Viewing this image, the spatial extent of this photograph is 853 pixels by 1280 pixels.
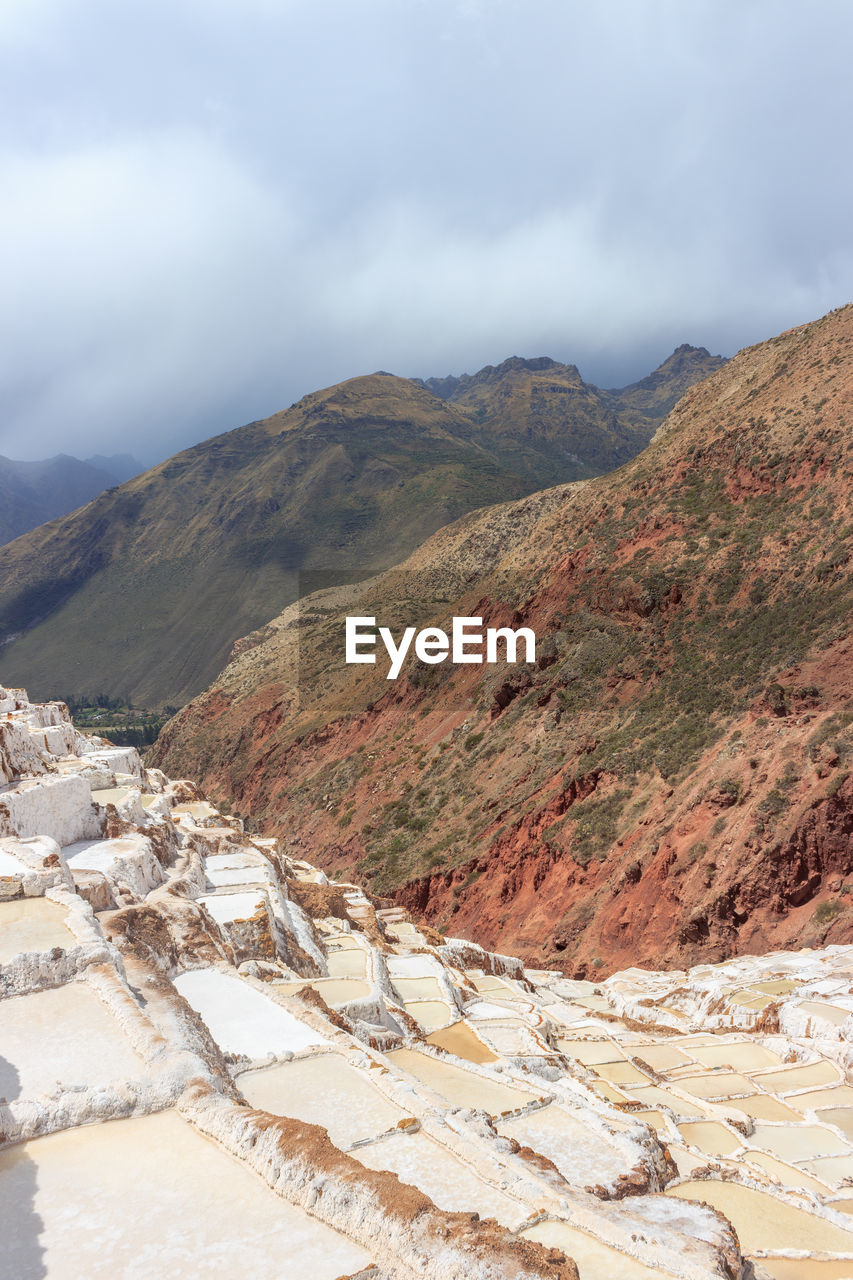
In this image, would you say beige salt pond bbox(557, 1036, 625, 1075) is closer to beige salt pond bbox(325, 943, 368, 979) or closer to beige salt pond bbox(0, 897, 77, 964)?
beige salt pond bbox(325, 943, 368, 979)

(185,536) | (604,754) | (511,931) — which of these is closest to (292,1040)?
(511,931)

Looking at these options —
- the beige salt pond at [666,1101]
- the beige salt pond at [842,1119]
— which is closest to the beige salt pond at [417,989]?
the beige salt pond at [666,1101]

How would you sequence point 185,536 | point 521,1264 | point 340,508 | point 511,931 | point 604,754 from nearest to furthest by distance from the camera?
1. point 521,1264
2. point 511,931
3. point 604,754
4. point 340,508
5. point 185,536

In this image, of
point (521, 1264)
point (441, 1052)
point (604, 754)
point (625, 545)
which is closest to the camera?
point (521, 1264)

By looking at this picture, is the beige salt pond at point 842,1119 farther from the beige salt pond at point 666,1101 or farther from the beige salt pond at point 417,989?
the beige salt pond at point 417,989

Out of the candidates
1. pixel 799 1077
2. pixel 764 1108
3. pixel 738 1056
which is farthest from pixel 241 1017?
pixel 738 1056

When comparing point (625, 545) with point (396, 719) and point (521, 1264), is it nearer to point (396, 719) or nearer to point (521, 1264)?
point (396, 719)
